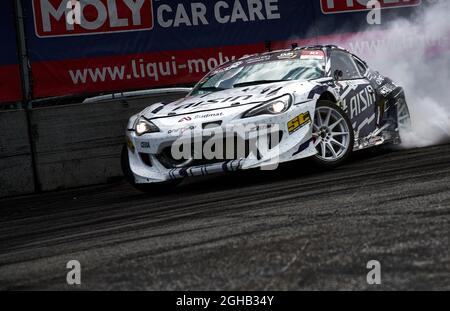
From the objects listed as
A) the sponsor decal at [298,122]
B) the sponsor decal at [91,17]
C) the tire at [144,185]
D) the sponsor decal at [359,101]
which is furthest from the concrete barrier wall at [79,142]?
the sponsor decal at [298,122]

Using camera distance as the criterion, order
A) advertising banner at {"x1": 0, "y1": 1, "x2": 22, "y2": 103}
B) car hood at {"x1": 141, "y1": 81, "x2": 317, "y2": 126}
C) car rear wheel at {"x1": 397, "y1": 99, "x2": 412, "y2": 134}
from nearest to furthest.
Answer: car hood at {"x1": 141, "y1": 81, "x2": 317, "y2": 126} < car rear wheel at {"x1": 397, "y1": 99, "x2": 412, "y2": 134} < advertising banner at {"x1": 0, "y1": 1, "x2": 22, "y2": 103}

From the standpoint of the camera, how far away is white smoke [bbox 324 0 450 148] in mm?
12977

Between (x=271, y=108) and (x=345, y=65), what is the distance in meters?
1.94

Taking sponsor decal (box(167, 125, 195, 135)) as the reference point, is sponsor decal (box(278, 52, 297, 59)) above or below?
above

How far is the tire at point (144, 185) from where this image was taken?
9547 mm

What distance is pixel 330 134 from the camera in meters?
9.48

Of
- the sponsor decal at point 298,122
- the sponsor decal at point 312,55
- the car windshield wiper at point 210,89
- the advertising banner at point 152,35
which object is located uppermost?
the advertising banner at point 152,35

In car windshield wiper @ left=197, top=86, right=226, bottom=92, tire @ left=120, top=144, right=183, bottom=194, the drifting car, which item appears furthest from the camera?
car windshield wiper @ left=197, top=86, right=226, bottom=92

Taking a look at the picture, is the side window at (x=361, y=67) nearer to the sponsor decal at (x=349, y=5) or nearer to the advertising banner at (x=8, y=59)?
the sponsor decal at (x=349, y=5)

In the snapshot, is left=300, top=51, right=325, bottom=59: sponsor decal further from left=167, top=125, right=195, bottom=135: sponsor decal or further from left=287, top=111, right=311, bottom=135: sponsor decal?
left=167, top=125, right=195, bottom=135: sponsor decal

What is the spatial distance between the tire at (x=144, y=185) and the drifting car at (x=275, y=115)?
1 centimetres

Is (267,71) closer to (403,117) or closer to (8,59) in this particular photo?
(403,117)

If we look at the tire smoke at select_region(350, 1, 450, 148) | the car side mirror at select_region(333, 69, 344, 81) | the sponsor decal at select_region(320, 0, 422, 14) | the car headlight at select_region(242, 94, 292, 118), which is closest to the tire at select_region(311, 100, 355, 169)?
the car headlight at select_region(242, 94, 292, 118)

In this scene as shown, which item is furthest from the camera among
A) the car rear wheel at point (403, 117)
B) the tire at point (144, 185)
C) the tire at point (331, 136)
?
the car rear wheel at point (403, 117)
